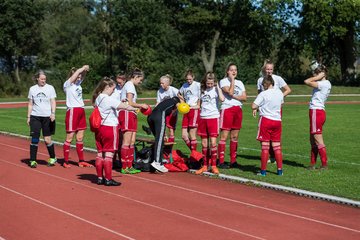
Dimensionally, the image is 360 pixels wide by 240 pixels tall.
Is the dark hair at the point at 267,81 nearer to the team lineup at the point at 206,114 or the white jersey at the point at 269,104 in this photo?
the team lineup at the point at 206,114

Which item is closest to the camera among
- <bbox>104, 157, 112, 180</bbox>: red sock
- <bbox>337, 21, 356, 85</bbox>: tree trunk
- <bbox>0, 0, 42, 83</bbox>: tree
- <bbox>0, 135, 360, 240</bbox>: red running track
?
<bbox>0, 135, 360, 240</bbox>: red running track

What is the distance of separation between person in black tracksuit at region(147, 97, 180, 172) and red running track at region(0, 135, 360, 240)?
40 cm

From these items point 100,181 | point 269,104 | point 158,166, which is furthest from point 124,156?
point 269,104

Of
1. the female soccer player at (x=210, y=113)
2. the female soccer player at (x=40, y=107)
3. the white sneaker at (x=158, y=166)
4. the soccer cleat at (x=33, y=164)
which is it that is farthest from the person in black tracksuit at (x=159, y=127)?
the soccer cleat at (x=33, y=164)

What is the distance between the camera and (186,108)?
12875 millimetres

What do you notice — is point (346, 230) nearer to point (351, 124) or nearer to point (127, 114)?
point (127, 114)

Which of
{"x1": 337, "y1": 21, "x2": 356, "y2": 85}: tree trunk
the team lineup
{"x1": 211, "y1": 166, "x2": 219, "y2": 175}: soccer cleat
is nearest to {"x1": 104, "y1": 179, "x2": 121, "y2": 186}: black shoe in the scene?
the team lineup

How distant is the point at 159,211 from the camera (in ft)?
31.2

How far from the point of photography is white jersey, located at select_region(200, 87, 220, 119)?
13086mm

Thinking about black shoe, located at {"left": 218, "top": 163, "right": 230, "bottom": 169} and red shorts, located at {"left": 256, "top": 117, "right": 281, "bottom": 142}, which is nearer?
red shorts, located at {"left": 256, "top": 117, "right": 281, "bottom": 142}

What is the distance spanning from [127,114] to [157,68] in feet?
140

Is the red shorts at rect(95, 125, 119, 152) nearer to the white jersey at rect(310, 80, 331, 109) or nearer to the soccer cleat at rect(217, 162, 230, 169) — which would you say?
the soccer cleat at rect(217, 162, 230, 169)

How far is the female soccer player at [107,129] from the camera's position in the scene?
11438 millimetres

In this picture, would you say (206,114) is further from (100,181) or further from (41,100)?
(41,100)
